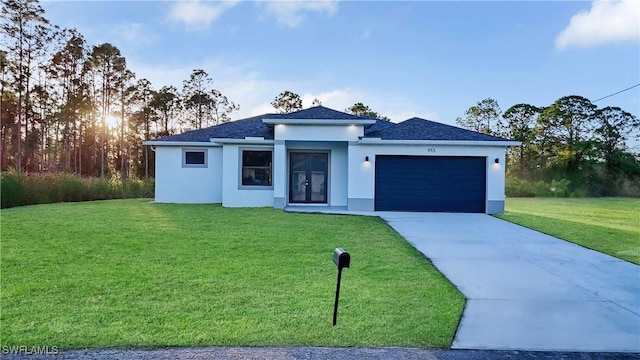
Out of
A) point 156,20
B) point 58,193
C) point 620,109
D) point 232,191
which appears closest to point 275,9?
point 156,20

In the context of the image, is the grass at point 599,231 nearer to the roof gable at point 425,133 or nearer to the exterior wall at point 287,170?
the exterior wall at point 287,170

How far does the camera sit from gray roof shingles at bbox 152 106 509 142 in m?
14.4

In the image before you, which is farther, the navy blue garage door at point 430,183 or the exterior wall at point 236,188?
the exterior wall at point 236,188

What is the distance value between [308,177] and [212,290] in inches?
426

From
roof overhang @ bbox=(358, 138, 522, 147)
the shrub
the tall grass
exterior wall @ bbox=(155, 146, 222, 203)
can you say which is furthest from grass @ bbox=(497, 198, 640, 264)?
the shrub

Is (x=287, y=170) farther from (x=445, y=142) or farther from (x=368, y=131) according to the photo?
(x=445, y=142)

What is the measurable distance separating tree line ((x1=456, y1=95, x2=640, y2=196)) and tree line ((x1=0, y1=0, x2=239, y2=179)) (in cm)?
2554

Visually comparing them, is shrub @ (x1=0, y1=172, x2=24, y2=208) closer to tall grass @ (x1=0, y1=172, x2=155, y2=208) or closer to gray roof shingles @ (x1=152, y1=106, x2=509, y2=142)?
tall grass @ (x1=0, y1=172, x2=155, y2=208)

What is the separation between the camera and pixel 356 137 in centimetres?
1428

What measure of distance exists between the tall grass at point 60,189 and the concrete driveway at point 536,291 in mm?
14591

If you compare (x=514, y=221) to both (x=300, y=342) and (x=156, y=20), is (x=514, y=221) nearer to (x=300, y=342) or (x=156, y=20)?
(x=300, y=342)

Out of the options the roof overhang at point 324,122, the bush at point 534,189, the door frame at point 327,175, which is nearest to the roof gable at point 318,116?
the roof overhang at point 324,122

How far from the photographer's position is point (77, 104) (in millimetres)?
29375

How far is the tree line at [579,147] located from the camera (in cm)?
2966
